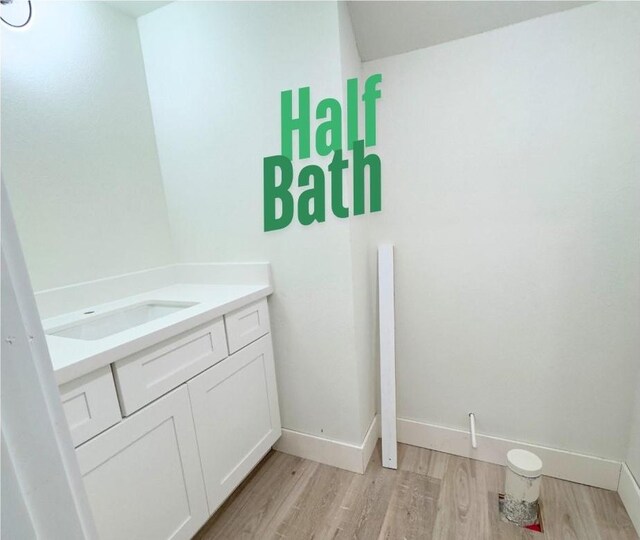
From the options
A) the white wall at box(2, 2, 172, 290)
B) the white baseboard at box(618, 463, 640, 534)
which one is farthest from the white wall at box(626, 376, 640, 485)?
the white wall at box(2, 2, 172, 290)

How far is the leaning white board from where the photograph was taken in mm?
1466

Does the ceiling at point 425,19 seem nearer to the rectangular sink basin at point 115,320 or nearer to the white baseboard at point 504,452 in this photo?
the rectangular sink basin at point 115,320

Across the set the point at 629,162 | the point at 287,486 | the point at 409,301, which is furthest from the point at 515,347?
the point at 287,486

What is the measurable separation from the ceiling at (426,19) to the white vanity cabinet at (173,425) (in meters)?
1.23

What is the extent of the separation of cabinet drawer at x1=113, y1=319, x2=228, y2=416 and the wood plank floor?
27.1 inches

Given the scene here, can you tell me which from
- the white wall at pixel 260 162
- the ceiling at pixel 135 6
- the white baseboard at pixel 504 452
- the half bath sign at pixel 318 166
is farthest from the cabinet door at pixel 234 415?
the ceiling at pixel 135 6

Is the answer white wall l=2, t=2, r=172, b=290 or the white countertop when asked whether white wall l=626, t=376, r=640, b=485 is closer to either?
the white countertop

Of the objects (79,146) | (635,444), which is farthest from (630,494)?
(79,146)

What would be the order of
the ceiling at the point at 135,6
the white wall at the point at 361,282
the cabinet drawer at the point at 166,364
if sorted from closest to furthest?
the cabinet drawer at the point at 166,364 < the white wall at the point at 361,282 < the ceiling at the point at 135,6

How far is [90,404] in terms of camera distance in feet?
2.59

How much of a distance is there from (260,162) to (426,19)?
0.85 m

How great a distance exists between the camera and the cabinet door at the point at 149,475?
81cm

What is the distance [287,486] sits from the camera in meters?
1.41

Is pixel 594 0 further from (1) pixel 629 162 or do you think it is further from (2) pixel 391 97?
(2) pixel 391 97
